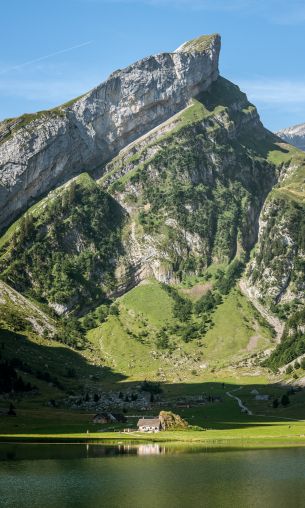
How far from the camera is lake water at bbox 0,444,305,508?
81.4 meters

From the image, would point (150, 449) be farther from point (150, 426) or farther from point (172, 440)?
point (150, 426)

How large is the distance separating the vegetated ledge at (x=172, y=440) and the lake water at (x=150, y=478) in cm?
1004

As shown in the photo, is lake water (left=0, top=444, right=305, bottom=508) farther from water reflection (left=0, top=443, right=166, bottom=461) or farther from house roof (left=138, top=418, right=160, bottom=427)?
house roof (left=138, top=418, right=160, bottom=427)

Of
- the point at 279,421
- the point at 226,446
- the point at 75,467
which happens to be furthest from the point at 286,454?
the point at 279,421

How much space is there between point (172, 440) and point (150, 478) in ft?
177

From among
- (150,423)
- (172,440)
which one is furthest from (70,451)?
(150,423)

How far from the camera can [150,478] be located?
95750mm

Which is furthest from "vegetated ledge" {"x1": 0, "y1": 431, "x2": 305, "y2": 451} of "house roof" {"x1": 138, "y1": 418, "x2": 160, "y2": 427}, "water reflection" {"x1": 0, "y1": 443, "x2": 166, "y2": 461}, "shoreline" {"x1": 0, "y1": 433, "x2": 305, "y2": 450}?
"house roof" {"x1": 138, "y1": 418, "x2": 160, "y2": 427}

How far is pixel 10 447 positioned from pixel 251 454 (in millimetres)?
44029

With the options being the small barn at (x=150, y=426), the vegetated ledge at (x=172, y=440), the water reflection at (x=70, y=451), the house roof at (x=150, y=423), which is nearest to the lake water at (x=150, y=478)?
the water reflection at (x=70, y=451)

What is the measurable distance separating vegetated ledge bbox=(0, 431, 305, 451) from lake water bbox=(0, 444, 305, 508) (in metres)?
10.0

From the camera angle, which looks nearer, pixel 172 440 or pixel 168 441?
pixel 168 441

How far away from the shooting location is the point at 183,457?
4621 inches

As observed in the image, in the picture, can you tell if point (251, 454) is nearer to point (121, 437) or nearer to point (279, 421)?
point (121, 437)
